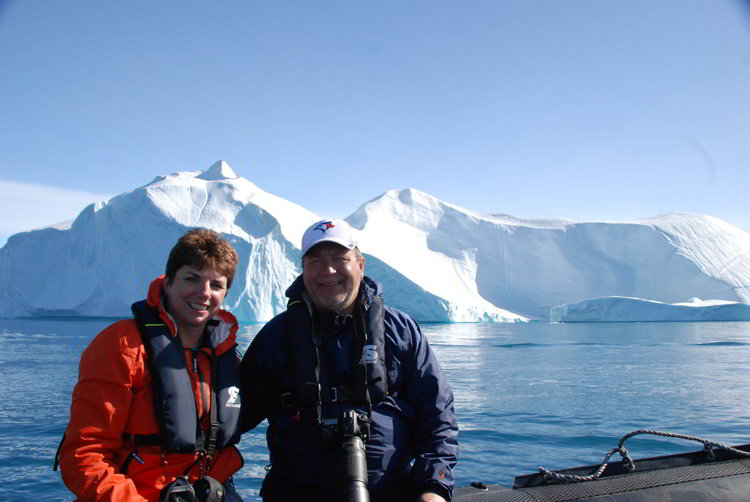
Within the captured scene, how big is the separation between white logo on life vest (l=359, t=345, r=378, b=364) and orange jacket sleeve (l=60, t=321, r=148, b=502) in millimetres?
721

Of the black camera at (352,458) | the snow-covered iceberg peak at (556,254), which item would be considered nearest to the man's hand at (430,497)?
the black camera at (352,458)

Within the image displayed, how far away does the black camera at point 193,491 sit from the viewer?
1711mm

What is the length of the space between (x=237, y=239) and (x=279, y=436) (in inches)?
1094

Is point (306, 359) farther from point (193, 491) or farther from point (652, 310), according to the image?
point (652, 310)

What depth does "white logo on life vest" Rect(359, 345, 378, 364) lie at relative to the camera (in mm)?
1977

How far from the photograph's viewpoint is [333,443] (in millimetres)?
1894

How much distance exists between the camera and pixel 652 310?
39.1 meters

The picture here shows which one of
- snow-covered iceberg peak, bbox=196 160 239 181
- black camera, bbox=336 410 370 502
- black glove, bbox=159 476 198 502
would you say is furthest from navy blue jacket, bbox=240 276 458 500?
snow-covered iceberg peak, bbox=196 160 239 181

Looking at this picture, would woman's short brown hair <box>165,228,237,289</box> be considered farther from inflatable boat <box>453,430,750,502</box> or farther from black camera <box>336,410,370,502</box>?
inflatable boat <box>453,430,750,502</box>

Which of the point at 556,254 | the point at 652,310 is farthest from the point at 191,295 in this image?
the point at 556,254

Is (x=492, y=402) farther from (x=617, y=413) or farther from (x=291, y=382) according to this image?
(x=291, y=382)

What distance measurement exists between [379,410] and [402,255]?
127 ft

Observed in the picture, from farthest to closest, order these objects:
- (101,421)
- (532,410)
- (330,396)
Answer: (532,410)
(330,396)
(101,421)

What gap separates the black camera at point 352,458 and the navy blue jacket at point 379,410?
0.12 meters
